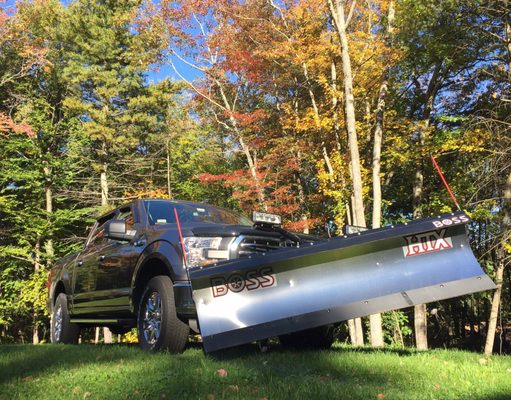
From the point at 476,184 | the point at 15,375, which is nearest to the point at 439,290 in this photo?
the point at 15,375

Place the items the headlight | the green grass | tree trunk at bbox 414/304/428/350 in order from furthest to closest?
tree trunk at bbox 414/304/428/350 < the headlight < the green grass

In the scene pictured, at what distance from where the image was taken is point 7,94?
25.9 meters

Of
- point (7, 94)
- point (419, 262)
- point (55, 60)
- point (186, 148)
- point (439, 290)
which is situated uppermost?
point (55, 60)

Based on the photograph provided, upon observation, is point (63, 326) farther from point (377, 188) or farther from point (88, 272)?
point (377, 188)

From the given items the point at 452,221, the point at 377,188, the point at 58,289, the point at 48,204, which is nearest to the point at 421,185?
the point at 377,188

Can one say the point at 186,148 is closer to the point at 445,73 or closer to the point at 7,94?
the point at 7,94

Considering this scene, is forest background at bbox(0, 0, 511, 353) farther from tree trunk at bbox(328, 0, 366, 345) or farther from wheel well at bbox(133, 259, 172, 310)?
wheel well at bbox(133, 259, 172, 310)

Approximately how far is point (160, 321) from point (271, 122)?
19050 mm

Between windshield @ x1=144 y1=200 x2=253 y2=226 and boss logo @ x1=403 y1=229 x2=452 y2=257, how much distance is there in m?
2.22

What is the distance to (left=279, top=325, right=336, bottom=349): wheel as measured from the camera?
583 cm

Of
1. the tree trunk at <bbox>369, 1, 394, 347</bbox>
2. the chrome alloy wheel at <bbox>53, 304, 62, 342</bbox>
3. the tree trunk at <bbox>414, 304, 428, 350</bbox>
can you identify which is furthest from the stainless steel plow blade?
the tree trunk at <bbox>414, 304, 428, 350</bbox>

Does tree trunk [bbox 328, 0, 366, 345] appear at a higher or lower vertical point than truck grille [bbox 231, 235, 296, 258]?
higher

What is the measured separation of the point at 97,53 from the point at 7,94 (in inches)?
215

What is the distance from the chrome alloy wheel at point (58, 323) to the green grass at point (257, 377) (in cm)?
271
